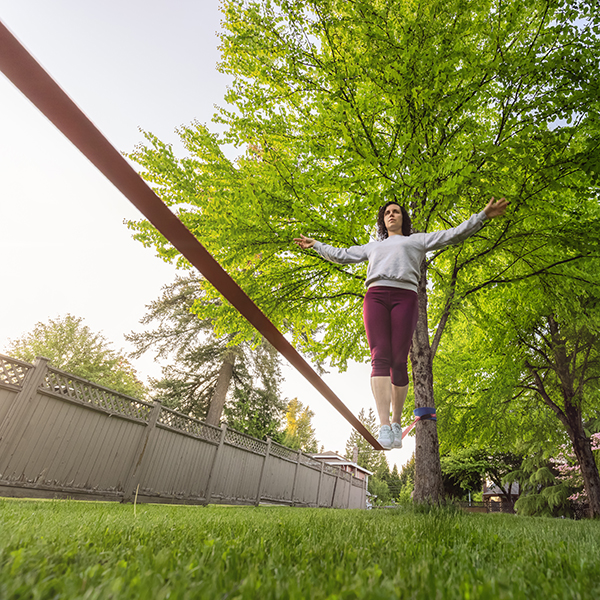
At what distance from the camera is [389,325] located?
122 inches

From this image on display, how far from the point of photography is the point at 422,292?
6234 mm

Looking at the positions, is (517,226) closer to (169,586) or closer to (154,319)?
(169,586)

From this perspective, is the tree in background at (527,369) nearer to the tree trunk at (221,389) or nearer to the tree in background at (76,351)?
the tree trunk at (221,389)

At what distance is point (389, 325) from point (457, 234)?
0.99 metres

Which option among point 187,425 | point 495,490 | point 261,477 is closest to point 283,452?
point 261,477

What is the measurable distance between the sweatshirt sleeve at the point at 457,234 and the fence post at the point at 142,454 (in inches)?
262

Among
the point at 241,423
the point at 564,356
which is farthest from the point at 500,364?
the point at 241,423

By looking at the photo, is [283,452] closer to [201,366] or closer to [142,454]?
[142,454]

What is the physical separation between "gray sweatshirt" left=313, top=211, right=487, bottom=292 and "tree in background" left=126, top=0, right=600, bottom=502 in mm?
1143

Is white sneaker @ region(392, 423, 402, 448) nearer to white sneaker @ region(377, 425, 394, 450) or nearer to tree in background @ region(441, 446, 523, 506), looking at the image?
white sneaker @ region(377, 425, 394, 450)

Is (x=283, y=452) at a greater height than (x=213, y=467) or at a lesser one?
greater

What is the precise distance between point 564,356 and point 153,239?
1095cm

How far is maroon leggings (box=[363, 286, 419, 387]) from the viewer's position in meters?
3.04

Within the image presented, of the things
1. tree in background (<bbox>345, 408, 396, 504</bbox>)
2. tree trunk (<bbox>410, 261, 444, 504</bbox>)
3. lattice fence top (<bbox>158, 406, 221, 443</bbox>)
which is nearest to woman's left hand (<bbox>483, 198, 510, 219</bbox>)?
tree trunk (<bbox>410, 261, 444, 504</bbox>)
